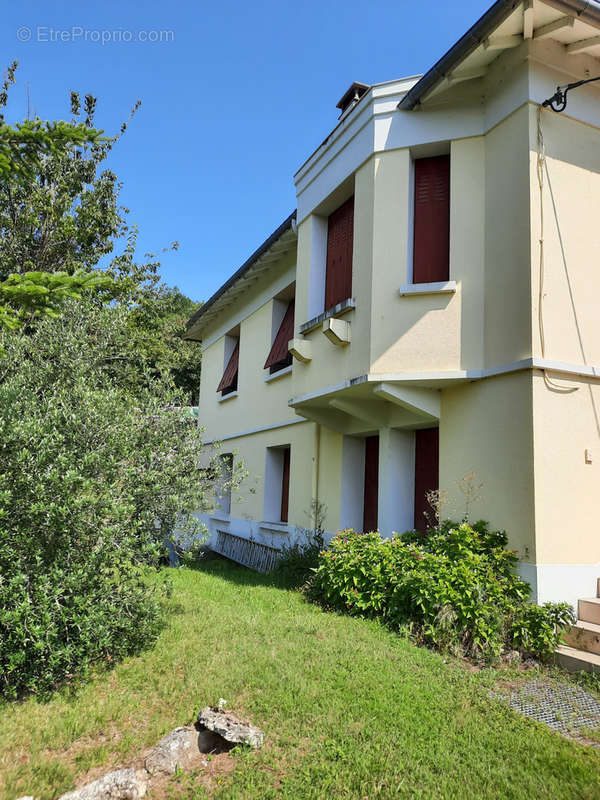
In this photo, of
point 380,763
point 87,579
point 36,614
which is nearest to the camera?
point 380,763

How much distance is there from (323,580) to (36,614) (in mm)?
3450

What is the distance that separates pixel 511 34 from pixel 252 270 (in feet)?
24.2

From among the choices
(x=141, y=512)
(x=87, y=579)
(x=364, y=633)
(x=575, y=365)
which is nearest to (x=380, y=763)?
(x=364, y=633)

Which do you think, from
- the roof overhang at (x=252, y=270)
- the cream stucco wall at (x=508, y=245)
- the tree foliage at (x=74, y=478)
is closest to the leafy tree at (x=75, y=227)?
the roof overhang at (x=252, y=270)

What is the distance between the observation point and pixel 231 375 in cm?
1512

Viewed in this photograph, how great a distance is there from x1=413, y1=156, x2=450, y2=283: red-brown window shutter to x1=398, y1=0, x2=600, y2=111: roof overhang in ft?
3.03

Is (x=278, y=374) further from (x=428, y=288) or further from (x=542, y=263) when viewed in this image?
(x=542, y=263)

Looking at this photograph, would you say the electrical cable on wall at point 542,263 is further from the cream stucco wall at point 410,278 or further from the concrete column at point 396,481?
the concrete column at point 396,481

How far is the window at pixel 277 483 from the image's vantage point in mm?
11820

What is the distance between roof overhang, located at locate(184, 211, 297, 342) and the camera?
10703 mm

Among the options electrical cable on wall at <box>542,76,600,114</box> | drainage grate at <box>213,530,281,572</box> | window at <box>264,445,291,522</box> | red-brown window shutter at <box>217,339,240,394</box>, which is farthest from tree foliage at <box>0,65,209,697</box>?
red-brown window shutter at <box>217,339,240,394</box>

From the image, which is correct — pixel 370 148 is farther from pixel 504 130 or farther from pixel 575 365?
pixel 575 365

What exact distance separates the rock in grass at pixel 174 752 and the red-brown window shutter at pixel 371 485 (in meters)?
5.28

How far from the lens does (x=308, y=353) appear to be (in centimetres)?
868
